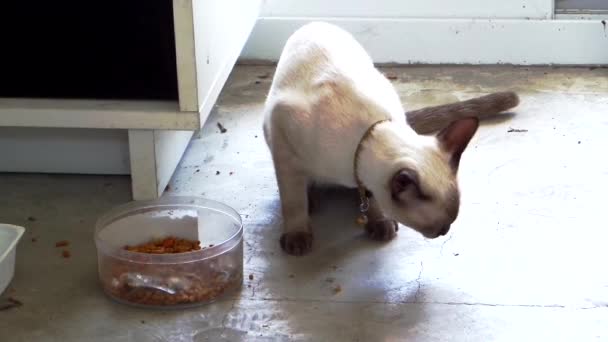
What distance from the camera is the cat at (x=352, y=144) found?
5.51ft

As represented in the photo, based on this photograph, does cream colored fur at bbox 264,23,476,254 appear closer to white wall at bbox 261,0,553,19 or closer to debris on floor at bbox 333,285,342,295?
debris on floor at bbox 333,285,342,295

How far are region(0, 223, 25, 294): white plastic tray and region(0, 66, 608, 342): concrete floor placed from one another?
35mm

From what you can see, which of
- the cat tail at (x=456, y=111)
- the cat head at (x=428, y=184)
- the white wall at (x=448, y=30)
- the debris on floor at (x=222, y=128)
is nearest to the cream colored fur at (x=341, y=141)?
the cat head at (x=428, y=184)

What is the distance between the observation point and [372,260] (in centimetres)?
189

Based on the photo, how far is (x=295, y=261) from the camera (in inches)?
73.9

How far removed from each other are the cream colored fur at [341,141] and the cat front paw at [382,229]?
14mm

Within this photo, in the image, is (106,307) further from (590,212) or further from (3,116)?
(590,212)

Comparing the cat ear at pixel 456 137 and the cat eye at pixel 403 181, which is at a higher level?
the cat ear at pixel 456 137

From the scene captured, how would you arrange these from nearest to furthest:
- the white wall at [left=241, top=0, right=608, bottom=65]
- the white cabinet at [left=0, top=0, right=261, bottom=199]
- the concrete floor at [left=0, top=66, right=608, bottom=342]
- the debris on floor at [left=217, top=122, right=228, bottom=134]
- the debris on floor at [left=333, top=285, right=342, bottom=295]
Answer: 1. the concrete floor at [left=0, top=66, right=608, bottom=342]
2. the debris on floor at [left=333, top=285, right=342, bottom=295]
3. the white cabinet at [left=0, top=0, right=261, bottom=199]
4. the debris on floor at [left=217, top=122, right=228, bottom=134]
5. the white wall at [left=241, top=0, right=608, bottom=65]

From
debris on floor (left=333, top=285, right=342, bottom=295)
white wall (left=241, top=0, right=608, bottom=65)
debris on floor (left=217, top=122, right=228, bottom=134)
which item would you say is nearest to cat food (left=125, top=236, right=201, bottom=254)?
debris on floor (left=333, top=285, right=342, bottom=295)

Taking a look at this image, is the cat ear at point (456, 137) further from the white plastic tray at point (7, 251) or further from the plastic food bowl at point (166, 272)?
the white plastic tray at point (7, 251)

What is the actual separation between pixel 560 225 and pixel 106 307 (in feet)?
3.33

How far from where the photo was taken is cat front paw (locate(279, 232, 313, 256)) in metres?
1.90

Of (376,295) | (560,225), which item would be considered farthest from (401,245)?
(560,225)
